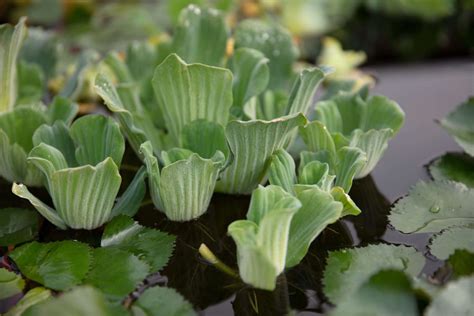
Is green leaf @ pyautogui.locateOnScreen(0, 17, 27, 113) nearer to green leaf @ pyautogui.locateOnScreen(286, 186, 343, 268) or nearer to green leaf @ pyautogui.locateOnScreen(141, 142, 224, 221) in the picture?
green leaf @ pyautogui.locateOnScreen(141, 142, 224, 221)

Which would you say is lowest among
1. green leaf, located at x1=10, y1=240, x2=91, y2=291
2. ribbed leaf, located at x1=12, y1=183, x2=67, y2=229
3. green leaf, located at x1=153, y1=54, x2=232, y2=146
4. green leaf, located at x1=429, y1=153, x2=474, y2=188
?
green leaf, located at x1=10, y1=240, x2=91, y2=291

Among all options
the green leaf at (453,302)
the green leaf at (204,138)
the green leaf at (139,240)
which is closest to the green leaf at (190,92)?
the green leaf at (204,138)

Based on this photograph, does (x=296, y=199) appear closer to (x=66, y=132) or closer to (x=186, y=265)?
(x=186, y=265)

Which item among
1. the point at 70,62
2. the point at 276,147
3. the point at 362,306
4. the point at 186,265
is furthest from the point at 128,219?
the point at 70,62

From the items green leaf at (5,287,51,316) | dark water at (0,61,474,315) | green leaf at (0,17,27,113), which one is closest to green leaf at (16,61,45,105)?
green leaf at (0,17,27,113)

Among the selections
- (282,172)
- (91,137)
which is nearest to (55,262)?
(91,137)

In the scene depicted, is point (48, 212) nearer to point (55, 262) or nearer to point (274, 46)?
point (55, 262)

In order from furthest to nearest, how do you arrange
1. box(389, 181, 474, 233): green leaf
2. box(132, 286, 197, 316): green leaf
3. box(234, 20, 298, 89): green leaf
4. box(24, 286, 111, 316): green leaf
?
box(234, 20, 298, 89): green leaf, box(389, 181, 474, 233): green leaf, box(132, 286, 197, 316): green leaf, box(24, 286, 111, 316): green leaf
